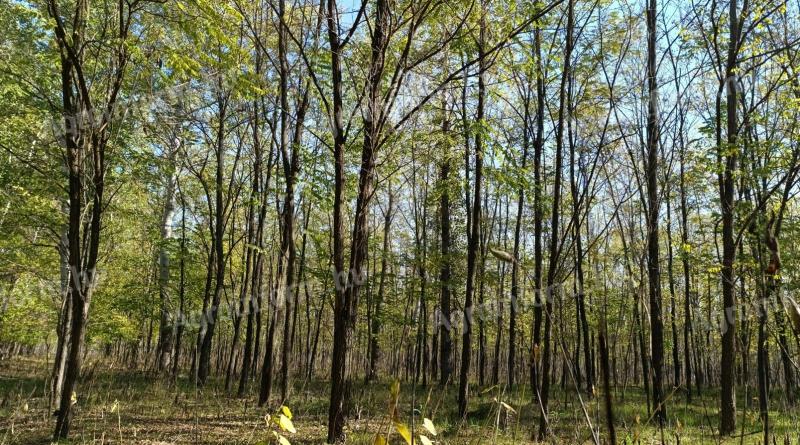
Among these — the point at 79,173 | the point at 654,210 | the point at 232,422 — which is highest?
the point at 79,173

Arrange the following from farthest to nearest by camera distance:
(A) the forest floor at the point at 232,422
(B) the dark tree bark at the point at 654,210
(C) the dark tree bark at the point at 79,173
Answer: (A) the forest floor at the point at 232,422 → (C) the dark tree bark at the point at 79,173 → (B) the dark tree bark at the point at 654,210

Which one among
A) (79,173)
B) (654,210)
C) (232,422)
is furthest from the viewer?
(232,422)

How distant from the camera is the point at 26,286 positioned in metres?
18.8

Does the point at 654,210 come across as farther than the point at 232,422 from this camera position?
No

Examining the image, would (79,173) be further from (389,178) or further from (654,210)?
(654,210)

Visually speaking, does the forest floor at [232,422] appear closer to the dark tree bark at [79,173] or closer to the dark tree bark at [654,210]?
the dark tree bark at [79,173]

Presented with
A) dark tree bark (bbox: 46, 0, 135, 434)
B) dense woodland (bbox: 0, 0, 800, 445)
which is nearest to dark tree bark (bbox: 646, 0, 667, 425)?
dense woodland (bbox: 0, 0, 800, 445)

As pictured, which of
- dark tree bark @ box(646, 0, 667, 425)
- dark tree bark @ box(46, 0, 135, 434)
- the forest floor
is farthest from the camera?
the forest floor

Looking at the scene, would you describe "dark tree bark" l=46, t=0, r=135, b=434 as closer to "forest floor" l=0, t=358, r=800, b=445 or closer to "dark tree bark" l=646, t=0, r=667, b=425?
"forest floor" l=0, t=358, r=800, b=445

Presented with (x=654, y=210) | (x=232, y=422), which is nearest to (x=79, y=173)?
(x=232, y=422)

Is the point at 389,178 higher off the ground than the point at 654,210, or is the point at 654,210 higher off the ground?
the point at 389,178

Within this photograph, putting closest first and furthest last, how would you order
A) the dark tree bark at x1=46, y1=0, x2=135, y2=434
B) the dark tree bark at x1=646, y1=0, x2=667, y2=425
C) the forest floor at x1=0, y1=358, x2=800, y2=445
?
the dark tree bark at x1=646, y1=0, x2=667, y2=425 < the dark tree bark at x1=46, y1=0, x2=135, y2=434 < the forest floor at x1=0, y1=358, x2=800, y2=445

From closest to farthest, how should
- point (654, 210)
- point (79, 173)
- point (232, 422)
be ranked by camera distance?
1. point (654, 210)
2. point (79, 173)
3. point (232, 422)

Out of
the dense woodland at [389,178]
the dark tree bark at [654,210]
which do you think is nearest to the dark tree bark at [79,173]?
the dense woodland at [389,178]
